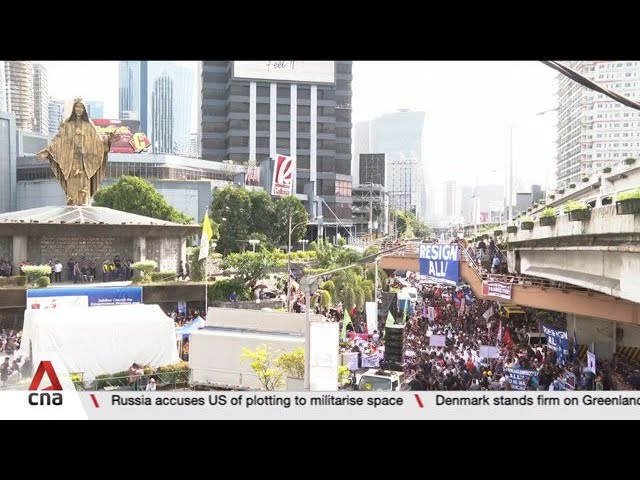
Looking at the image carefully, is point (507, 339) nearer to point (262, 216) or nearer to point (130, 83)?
point (262, 216)

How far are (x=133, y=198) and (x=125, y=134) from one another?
2854 mm

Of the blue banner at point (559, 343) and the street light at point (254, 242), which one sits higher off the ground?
the street light at point (254, 242)

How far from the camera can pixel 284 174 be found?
12453mm

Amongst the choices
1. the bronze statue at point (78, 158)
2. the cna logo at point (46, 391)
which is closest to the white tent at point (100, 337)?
the cna logo at point (46, 391)

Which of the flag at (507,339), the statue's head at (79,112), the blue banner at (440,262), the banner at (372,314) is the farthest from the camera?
the statue's head at (79,112)

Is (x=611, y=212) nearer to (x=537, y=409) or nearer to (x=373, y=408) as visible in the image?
(x=537, y=409)

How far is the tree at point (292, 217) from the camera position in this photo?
13516 mm

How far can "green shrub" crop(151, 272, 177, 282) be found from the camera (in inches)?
496

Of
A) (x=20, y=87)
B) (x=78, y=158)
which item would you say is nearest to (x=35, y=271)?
(x=20, y=87)

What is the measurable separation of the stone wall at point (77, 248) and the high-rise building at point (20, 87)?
9.40ft

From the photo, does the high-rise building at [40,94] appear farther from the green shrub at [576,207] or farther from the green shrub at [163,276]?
the green shrub at [576,207]

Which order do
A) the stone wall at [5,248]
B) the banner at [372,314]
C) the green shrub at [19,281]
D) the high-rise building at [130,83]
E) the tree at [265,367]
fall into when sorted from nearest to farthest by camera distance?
1. the tree at [265,367]
2. the high-rise building at [130,83]
3. the banner at [372,314]
4. the green shrub at [19,281]
5. the stone wall at [5,248]

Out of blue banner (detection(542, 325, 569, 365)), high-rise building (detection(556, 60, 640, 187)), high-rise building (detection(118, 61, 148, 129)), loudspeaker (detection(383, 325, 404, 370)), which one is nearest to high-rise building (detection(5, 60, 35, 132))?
high-rise building (detection(118, 61, 148, 129))

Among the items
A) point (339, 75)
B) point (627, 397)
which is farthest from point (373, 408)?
point (339, 75)
